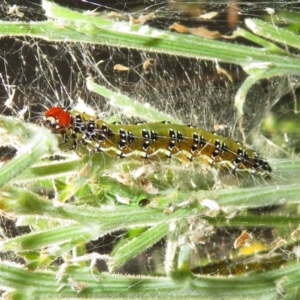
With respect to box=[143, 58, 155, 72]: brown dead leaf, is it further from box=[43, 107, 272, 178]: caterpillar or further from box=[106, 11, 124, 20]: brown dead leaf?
box=[43, 107, 272, 178]: caterpillar

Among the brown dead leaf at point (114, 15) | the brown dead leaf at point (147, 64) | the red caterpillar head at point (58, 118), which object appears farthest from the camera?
the brown dead leaf at point (147, 64)

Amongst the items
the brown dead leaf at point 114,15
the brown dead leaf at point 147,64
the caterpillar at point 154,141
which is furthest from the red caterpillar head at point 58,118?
the brown dead leaf at point 147,64

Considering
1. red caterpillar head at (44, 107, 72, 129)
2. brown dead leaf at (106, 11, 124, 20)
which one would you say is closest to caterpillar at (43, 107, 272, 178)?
red caterpillar head at (44, 107, 72, 129)

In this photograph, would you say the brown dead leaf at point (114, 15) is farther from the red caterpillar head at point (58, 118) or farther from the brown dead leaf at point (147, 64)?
the red caterpillar head at point (58, 118)

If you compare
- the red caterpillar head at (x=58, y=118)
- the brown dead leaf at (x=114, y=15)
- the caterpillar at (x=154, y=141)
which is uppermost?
the brown dead leaf at (x=114, y=15)

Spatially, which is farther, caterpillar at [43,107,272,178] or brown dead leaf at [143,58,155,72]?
brown dead leaf at [143,58,155,72]

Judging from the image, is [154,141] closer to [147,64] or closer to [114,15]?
[114,15]

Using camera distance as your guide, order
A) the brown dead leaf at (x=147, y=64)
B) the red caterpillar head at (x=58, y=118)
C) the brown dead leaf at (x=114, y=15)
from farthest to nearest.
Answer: the brown dead leaf at (x=147, y=64) → the brown dead leaf at (x=114, y=15) → the red caterpillar head at (x=58, y=118)

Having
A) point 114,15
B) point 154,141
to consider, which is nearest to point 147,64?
point 114,15
